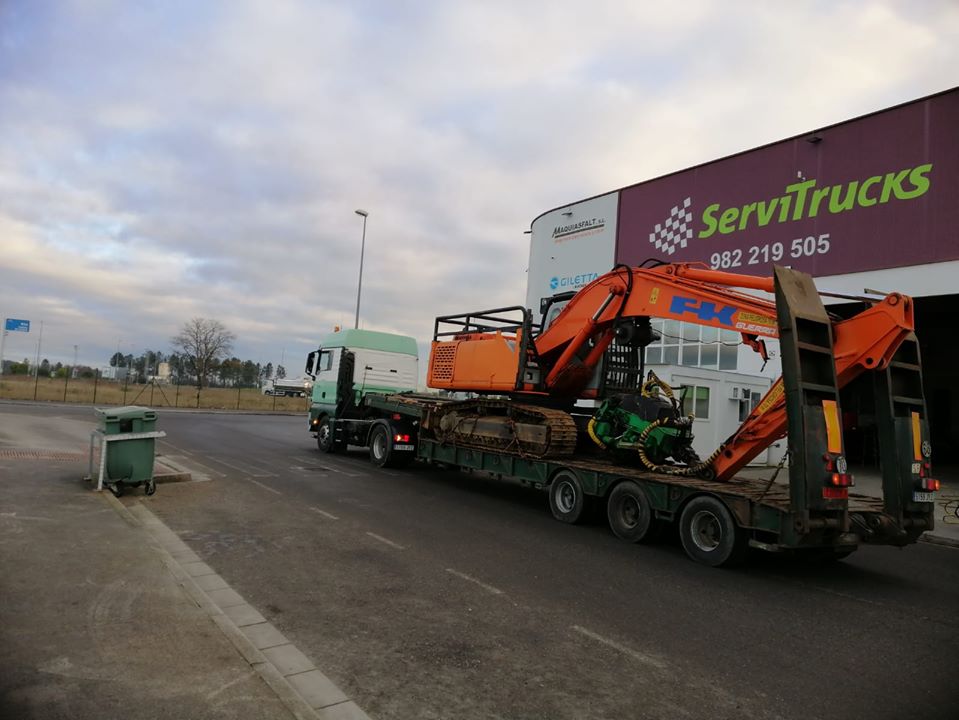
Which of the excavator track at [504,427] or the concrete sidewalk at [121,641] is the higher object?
the excavator track at [504,427]

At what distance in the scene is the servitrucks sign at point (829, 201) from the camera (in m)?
16.8

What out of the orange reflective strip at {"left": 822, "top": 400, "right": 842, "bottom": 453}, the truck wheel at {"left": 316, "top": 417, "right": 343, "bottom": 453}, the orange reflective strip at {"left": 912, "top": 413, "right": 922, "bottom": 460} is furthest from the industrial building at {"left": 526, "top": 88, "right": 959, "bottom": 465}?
the truck wheel at {"left": 316, "top": 417, "right": 343, "bottom": 453}

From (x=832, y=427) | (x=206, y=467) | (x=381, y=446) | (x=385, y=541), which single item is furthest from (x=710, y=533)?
(x=206, y=467)

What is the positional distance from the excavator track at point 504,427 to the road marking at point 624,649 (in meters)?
4.97

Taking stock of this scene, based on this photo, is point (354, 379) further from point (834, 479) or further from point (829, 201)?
point (829, 201)

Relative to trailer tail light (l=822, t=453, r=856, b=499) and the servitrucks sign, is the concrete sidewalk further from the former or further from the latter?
the servitrucks sign

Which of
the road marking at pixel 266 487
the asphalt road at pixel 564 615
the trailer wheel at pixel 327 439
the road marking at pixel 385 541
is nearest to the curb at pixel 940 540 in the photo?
the asphalt road at pixel 564 615

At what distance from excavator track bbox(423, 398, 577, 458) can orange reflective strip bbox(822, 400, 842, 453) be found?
13.5 ft

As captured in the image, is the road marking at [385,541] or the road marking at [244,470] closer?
the road marking at [385,541]

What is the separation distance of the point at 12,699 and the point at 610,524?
6.93m

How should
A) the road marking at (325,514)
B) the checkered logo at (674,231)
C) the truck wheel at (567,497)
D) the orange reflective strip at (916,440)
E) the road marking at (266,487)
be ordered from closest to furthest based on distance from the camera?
1. the orange reflective strip at (916,440)
2. the road marking at (325,514)
3. the truck wheel at (567,497)
4. the road marking at (266,487)
5. the checkered logo at (674,231)

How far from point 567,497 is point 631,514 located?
1.30 meters

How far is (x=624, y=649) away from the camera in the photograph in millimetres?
4910

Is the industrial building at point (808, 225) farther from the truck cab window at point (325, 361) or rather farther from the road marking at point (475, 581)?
the truck cab window at point (325, 361)
